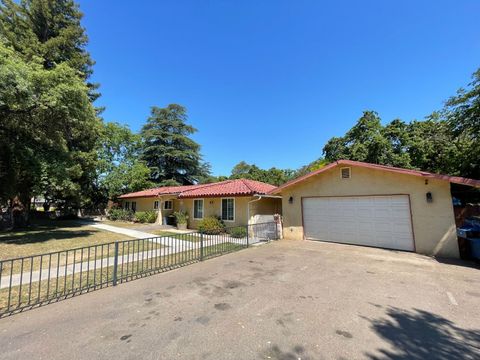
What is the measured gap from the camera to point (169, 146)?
33.6 m

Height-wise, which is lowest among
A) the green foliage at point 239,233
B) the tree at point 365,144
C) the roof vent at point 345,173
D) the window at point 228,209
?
the green foliage at point 239,233

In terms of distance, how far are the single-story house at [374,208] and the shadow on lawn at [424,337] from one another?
6050 mm

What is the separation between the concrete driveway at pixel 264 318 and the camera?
3.14 metres

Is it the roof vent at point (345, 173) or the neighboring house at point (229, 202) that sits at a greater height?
the roof vent at point (345, 173)

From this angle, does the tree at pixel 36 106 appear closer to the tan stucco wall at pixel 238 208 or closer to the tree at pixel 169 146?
the tan stucco wall at pixel 238 208

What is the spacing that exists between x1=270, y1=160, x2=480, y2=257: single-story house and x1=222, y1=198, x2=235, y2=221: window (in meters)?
3.40

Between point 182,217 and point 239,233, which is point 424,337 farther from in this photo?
point 182,217

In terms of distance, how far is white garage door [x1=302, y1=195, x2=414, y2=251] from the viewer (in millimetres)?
9578

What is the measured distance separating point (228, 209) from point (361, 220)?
7.90 metres

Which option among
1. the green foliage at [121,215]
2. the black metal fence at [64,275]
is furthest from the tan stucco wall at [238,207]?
the green foliage at [121,215]

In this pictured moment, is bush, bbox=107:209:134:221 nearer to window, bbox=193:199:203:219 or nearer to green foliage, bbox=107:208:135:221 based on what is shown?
green foliage, bbox=107:208:135:221

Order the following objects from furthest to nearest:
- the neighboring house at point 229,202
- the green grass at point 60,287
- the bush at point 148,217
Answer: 1. the bush at point 148,217
2. the neighboring house at point 229,202
3. the green grass at point 60,287

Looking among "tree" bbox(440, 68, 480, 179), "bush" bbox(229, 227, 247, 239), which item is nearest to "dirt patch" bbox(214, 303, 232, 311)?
"bush" bbox(229, 227, 247, 239)

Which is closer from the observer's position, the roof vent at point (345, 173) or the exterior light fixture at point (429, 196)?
the exterior light fixture at point (429, 196)
